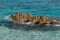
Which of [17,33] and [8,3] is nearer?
[17,33]

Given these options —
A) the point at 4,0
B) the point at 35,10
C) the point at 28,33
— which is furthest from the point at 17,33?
the point at 4,0

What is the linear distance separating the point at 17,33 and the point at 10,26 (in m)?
1.39

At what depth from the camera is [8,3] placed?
71.4 ft

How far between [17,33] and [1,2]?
11.1 metres

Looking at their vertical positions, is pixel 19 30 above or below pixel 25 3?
above

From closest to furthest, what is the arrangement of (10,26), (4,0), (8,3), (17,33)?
(17,33) → (10,26) → (8,3) → (4,0)

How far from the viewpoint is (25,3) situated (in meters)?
21.8

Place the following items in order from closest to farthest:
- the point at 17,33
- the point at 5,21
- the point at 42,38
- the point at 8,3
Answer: the point at 42,38 < the point at 17,33 < the point at 5,21 < the point at 8,3

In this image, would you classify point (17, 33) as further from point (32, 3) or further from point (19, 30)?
point (32, 3)

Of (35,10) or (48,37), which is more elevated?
(48,37)

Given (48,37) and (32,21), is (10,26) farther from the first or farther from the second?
(48,37)

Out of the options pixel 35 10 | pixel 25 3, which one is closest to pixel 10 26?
pixel 35 10

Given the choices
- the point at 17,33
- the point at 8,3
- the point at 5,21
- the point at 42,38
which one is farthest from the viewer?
the point at 8,3

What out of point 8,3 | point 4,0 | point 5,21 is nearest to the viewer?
point 5,21
